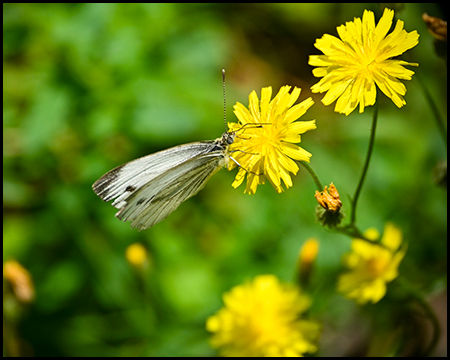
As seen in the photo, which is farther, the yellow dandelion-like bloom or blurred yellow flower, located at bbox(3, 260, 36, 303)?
blurred yellow flower, located at bbox(3, 260, 36, 303)

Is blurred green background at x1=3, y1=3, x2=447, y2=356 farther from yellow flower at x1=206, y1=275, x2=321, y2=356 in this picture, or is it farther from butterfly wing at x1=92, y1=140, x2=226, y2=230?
butterfly wing at x1=92, y1=140, x2=226, y2=230

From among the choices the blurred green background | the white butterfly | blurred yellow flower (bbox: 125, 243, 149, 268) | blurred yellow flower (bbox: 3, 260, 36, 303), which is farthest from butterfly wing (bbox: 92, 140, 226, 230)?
blurred yellow flower (bbox: 3, 260, 36, 303)

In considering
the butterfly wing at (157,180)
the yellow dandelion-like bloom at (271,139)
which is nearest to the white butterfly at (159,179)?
the butterfly wing at (157,180)

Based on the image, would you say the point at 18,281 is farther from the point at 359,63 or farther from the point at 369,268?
the point at 359,63

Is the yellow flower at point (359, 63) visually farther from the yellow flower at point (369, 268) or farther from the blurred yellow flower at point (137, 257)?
the blurred yellow flower at point (137, 257)

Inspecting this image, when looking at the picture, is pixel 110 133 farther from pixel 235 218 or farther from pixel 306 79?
pixel 306 79

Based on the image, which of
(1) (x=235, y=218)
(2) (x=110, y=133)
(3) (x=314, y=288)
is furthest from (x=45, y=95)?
(3) (x=314, y=288)
